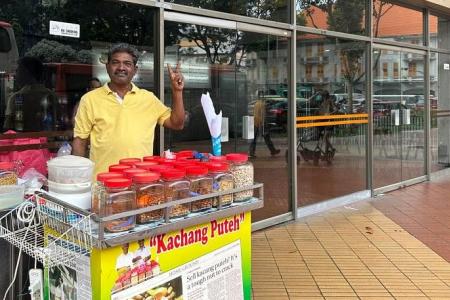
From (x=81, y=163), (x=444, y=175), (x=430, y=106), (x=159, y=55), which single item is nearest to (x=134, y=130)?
(x=81, y=163)

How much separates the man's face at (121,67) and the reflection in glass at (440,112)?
8012 millimetres

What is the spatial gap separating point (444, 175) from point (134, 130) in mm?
8624

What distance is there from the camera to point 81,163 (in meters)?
2.70

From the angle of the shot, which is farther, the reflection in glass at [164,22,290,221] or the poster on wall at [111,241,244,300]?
the reflection in glass at [164,22,290,221]

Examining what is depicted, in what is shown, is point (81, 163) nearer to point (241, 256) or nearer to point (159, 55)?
point (241, 256)

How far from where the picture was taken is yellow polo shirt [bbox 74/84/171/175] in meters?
3.35

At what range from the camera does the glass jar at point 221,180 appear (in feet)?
9.38

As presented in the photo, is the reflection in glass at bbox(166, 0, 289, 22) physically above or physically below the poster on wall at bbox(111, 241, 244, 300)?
above

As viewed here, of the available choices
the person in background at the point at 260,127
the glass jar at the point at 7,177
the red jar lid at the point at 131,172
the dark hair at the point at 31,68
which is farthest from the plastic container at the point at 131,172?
the person in background at the point at 260,127

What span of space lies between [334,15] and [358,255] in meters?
3.61

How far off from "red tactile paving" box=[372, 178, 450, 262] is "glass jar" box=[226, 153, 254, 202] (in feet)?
10.0

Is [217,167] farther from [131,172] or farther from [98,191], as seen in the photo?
[98,191]

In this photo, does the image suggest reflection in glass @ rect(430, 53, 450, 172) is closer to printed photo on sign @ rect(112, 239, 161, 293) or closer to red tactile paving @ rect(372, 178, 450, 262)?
red tactile paving @ rect(372, 178, 450, 262)

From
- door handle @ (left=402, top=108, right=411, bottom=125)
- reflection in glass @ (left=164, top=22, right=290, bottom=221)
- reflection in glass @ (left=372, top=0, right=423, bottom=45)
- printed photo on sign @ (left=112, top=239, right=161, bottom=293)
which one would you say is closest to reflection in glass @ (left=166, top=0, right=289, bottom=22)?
reflection in glass @ (left=164, top=22, right=290, bottom=221)
